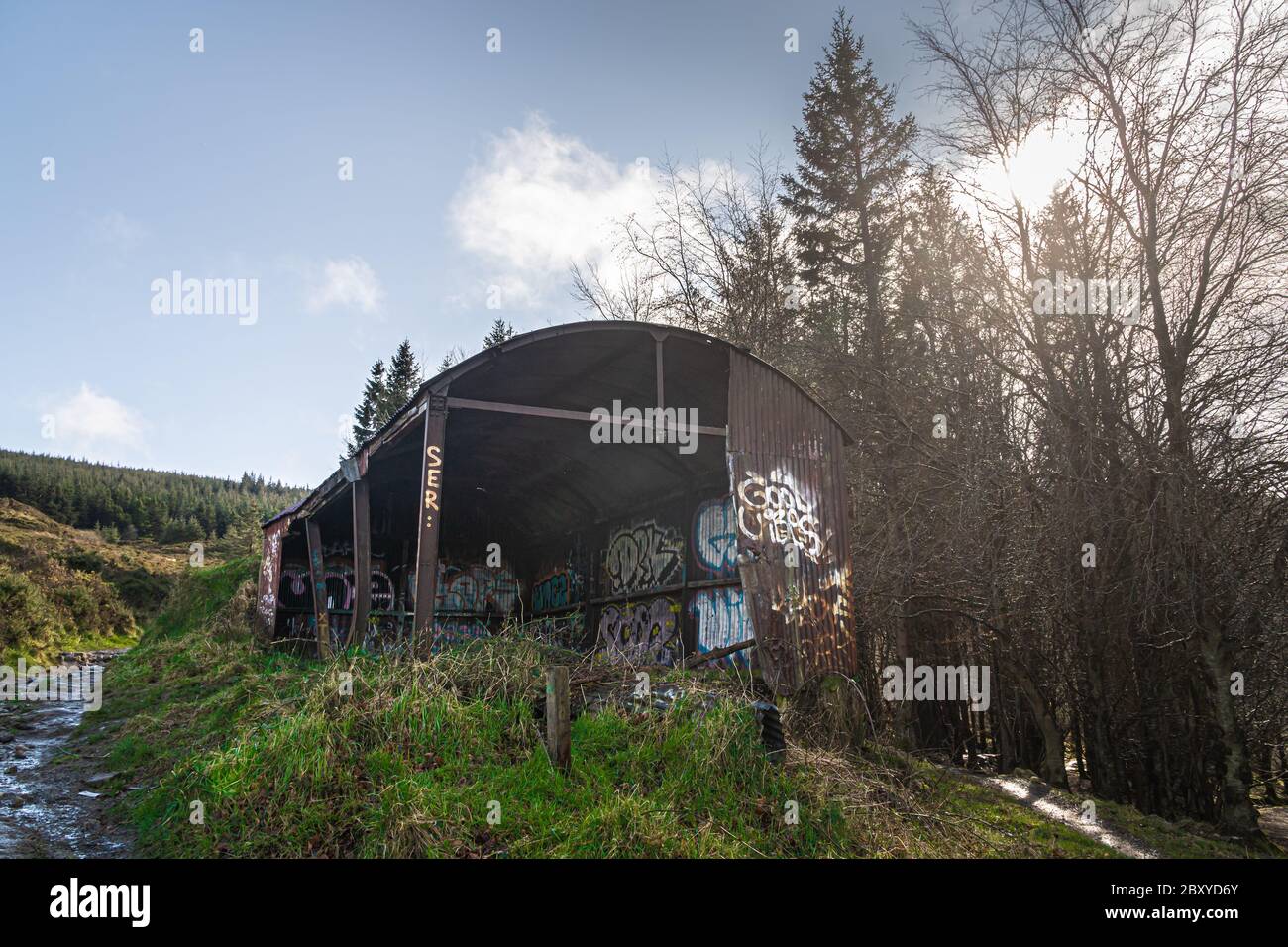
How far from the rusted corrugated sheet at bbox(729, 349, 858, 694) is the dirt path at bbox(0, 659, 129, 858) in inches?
257

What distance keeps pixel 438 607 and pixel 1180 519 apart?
15.3m

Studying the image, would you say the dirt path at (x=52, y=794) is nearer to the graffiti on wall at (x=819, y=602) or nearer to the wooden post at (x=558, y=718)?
the wooden post at (x=558, y=718)

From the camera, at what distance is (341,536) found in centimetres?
1778

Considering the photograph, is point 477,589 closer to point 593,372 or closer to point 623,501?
point 623,501

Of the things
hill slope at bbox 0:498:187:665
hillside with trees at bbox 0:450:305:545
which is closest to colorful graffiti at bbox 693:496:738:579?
hill slope at bbox 0:498:187:665

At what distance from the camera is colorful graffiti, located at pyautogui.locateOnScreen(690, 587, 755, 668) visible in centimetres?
1024

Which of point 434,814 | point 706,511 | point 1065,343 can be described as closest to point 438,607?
point 706,511

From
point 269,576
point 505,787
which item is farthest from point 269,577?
point 505,787

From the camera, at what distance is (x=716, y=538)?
1112 cm
